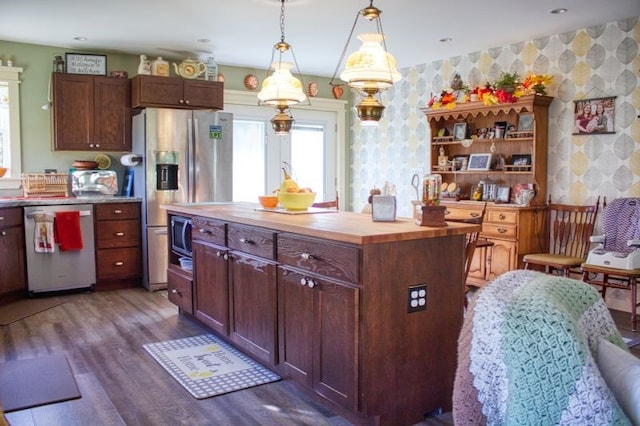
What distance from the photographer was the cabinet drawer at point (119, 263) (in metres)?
Answer: 5.44

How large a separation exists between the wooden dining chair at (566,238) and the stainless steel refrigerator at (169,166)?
10.5 feet

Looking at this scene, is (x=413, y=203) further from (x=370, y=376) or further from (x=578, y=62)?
(x=370, y=376)

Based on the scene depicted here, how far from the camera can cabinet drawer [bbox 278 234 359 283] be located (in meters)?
2.40

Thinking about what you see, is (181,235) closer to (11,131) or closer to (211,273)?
(211,273)

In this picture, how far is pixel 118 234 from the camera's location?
5508 millimetres

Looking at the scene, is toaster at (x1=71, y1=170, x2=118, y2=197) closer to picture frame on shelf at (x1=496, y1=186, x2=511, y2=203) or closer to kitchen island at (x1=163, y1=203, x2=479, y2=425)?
kitchen island at (x1=163, y1=203, x2=479, y2=425)

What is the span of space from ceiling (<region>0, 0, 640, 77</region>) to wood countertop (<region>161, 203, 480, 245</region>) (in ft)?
6.02

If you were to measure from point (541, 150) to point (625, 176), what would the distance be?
770 millimetres

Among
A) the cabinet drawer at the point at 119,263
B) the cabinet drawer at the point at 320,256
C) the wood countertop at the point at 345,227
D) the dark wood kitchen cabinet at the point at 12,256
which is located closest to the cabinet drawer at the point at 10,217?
the dark wood kitchen cabinet at the point at 12,256

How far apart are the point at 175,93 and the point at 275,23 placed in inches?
59.6

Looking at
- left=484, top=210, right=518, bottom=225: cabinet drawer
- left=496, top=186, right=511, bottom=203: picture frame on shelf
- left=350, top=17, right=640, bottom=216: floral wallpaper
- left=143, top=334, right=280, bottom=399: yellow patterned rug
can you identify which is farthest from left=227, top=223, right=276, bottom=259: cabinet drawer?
left=350, top=17, right=640, bottom=216: floral wallpaper

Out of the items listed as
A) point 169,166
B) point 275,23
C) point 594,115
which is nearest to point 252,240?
point 275,23

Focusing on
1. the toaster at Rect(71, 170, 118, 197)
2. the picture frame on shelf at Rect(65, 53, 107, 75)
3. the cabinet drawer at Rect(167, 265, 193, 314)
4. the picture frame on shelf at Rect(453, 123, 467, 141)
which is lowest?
the cabinet drawer at Rect(167, 265, 193, 314)

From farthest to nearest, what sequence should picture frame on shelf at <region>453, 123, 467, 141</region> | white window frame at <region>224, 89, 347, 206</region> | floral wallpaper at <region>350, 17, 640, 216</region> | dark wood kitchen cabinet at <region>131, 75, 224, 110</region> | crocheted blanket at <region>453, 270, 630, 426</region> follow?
white window frame at <region>224, 89, 347, 206</region>
picture frame on shelf at <region>453, 123, 467, 141</region>
dark wood kitchen cabinet at <region>131, 75, 224, 110</region>
floral wallpaper at <region>350, 17, 640, 216</region>
crocheted blanket at <region>453, 270, 630, 426</region>
